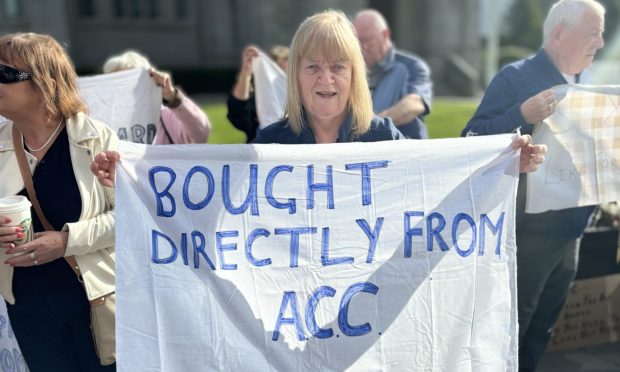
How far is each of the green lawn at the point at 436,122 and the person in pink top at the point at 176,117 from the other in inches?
204

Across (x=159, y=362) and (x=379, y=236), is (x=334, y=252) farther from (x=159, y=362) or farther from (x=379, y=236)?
(x=159, y=362)

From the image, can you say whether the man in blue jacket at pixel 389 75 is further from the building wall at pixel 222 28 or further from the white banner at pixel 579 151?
the building wall at pixel 222 28

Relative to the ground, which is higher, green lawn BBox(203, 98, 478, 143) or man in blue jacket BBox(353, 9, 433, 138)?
man in blue jacket BBox(353, 9, 433, 138)

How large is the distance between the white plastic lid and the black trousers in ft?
0.95

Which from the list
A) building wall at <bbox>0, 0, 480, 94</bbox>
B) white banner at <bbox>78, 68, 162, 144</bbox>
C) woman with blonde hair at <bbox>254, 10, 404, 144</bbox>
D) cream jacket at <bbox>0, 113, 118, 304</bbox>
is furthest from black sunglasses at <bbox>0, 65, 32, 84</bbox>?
building wall at <bbox>0, 0, 480, 94</bbox>

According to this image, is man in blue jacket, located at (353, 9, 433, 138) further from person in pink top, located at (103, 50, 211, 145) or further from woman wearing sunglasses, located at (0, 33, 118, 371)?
woman wearing sunglasses, located at (0, 33, 118, 371)

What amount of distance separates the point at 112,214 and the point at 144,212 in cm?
13

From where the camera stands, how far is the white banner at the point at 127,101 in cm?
401

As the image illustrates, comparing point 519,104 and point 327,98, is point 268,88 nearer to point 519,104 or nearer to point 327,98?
point 519,104

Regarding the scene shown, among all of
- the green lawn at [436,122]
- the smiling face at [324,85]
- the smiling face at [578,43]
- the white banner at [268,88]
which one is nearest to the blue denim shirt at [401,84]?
the white banner at [268,88]

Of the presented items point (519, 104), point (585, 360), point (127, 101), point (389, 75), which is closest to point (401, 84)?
point (389, 75)

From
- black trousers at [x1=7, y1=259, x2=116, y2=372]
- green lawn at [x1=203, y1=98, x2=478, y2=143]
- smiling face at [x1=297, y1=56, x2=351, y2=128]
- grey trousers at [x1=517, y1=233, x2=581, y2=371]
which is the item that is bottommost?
green lawn at [x1=203, y1=98, x2=478, y2=143]

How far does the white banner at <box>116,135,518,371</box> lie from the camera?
2.45 m

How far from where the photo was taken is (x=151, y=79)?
3.98 m
